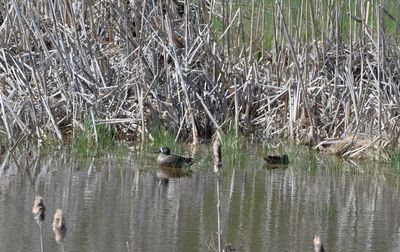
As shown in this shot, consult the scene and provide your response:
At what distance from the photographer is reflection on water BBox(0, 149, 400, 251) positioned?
622 cm

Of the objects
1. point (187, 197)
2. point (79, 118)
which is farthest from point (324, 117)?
point (187, 197)

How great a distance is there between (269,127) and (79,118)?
1.84 metres

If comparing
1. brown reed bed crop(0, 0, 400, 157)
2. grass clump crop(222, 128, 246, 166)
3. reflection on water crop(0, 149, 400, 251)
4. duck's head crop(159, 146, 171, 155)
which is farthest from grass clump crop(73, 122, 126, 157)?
grass clump crop(222, 128, 246, 166)

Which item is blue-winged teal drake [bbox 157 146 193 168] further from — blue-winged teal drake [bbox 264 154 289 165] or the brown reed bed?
the brown reed bed

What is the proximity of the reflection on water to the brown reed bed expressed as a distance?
0.80 meters

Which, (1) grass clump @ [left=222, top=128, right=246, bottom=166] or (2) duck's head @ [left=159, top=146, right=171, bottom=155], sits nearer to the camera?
(2) duck's head @ [left=159, top=146, right=171, bottom=155]

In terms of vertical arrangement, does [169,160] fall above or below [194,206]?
above

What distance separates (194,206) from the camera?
286 inches

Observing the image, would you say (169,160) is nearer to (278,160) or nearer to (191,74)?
(278,160)

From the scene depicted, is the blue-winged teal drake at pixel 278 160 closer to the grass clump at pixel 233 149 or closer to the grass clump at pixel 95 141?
the grass clump at pixel 233 149

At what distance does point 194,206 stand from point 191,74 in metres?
3.22

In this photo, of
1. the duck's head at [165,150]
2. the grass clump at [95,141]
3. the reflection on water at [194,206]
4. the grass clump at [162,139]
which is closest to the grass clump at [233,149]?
the reflection on water at [194,206]

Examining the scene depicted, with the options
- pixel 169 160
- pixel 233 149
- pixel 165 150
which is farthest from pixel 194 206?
pixel 233 149

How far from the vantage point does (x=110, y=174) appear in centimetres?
847
